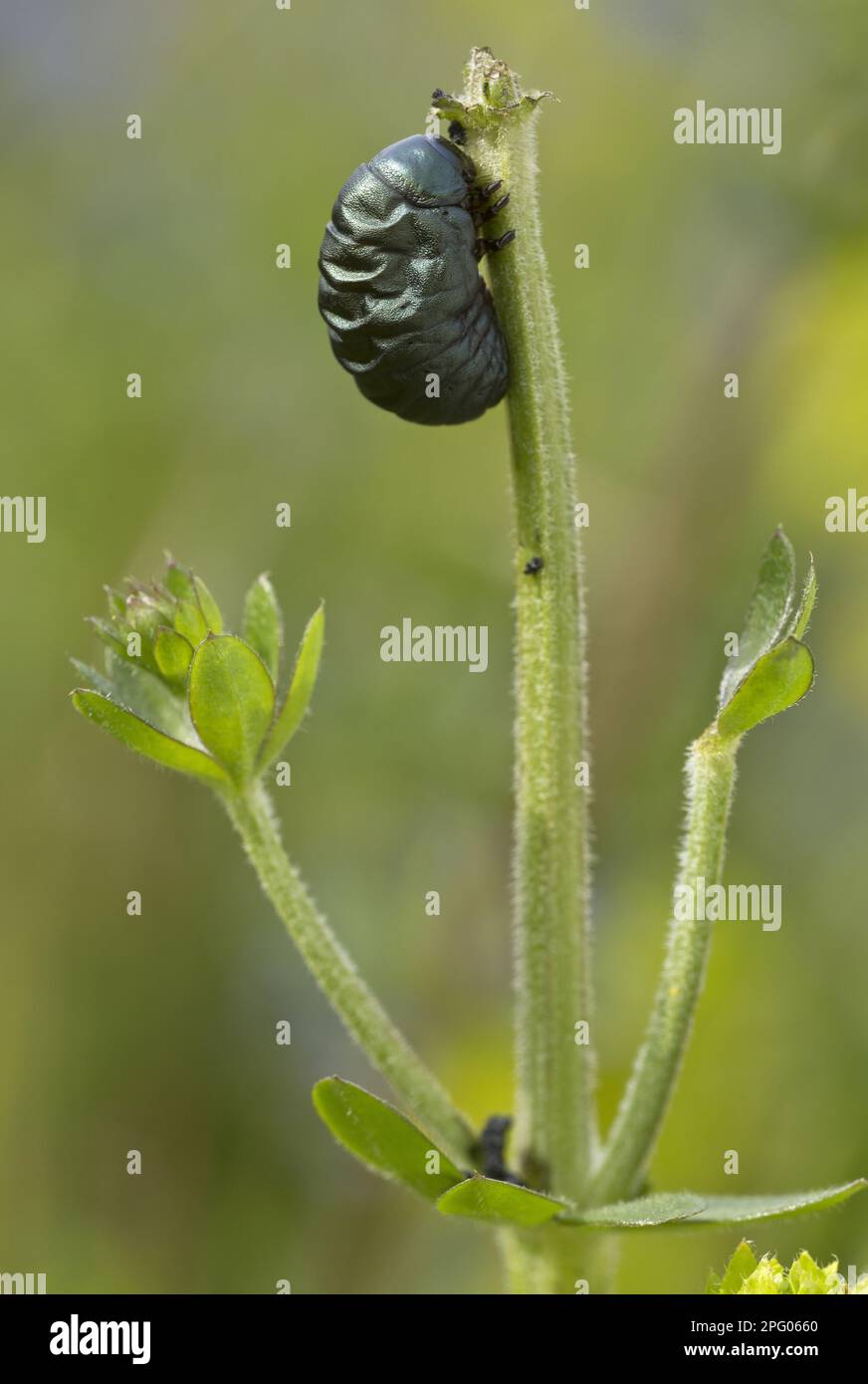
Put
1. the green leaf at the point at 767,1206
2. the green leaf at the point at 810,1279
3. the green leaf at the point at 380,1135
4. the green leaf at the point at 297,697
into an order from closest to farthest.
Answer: the green leaf at the point at 810,1279 → the green leaf at the point at 767,1206 → the green leaf at the point at 380,1135 → the green leaf at the point at 297,697

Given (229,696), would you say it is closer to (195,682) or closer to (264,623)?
(195,682)

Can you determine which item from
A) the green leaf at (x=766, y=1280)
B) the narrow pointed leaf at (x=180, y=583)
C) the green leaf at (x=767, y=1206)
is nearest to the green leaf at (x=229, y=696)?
the narrow pointed leaf at (x=180, y=583)

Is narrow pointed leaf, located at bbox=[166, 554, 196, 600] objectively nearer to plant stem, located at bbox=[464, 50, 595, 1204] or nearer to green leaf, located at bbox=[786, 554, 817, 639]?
plant stem, located at bbox=[464, 50, 595, 1204]

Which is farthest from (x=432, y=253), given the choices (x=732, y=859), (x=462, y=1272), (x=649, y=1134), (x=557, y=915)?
(x=462, y=1272)

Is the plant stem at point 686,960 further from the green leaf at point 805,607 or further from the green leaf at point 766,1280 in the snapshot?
the green leaf at point 766,1280

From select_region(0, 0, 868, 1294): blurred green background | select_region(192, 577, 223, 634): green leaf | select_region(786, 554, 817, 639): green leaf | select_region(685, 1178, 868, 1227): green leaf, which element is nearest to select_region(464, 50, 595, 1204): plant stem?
select_region(685, 1178, 868, 1227): green leaf
